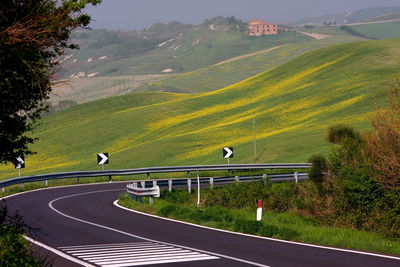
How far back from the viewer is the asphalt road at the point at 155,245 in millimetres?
14634

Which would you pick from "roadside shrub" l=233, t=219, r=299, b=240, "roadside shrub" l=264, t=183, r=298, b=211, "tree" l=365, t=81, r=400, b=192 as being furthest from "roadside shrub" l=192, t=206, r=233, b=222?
"roadside shrub" l=264, t=183, r=298, b=211

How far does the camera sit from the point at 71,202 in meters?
32.7

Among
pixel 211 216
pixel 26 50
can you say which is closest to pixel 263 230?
pixel 211 216

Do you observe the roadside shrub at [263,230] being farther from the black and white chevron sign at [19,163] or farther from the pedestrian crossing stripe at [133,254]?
the black and white chevron sign at [19,163]

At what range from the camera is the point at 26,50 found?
10.8 meters

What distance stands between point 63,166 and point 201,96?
1920 inches

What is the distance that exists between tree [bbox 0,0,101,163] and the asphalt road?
3.48 meters

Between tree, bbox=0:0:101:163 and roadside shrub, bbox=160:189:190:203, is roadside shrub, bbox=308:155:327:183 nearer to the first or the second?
roadside shrub, bbox=160:189:190:203

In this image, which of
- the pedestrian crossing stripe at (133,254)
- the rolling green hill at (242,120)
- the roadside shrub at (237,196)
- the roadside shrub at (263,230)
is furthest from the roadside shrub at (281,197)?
the rolling green hill at (242,120)

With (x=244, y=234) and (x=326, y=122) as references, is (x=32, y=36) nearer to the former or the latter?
(x=244, y=234)

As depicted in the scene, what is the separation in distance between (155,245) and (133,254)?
5.71 ft

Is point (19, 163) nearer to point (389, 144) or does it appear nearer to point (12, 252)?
point (12, 252)

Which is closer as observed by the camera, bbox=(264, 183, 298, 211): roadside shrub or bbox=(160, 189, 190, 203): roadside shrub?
bbox=(264, 183, 298, 211): roadside shrub

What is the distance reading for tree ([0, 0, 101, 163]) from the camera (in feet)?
34.3
